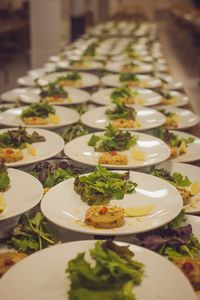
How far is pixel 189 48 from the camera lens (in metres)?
9.43

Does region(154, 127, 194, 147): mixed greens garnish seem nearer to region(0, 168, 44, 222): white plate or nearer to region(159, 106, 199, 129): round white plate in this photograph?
region(159, 106, 199, 129): round white plate

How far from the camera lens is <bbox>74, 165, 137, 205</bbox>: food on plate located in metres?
1.39

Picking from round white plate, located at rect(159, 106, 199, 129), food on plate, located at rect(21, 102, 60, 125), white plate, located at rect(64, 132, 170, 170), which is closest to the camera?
white plate, located at rect(64, 132, 170, 170)

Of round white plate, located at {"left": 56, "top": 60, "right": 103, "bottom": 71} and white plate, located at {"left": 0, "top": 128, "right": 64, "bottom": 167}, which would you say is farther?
round white plate, located at {"left": 56, "top": 60, "right": 103, "bottom": 71}

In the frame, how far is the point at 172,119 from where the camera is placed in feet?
7.85

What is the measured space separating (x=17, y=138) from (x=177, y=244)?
90 centimetres

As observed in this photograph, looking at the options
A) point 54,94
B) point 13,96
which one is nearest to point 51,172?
point 54,94

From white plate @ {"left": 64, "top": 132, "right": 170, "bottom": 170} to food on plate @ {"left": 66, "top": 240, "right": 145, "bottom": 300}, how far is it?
0.65 meters

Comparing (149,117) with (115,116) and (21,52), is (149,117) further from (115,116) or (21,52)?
(21,52)

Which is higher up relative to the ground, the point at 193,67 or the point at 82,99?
the point at 82,99

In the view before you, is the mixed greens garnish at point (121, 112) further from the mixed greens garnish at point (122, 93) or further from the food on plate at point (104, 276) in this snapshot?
the food on plate at point (104, 276)

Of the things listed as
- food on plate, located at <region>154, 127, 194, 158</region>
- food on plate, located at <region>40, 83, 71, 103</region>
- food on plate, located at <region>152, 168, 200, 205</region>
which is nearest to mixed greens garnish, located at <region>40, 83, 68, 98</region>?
food on plate, located at <region>40, 83, 71, 103</region>

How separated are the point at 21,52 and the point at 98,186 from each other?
10.7 m

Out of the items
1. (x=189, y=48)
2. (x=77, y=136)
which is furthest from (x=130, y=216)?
(x=189, y=48)
